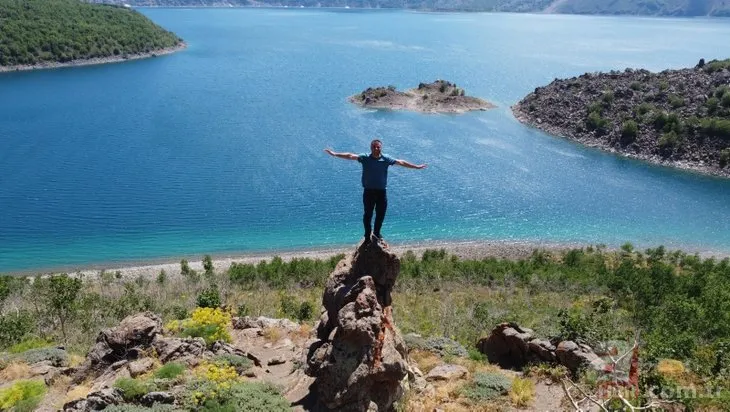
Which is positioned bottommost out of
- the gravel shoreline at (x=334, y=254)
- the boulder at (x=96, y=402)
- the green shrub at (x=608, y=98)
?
the gravel shoreline at (x=334, y=254)

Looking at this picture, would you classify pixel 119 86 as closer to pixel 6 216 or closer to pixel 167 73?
pixel 167 73

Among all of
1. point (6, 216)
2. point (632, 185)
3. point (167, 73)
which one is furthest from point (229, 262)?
point (167, 73)

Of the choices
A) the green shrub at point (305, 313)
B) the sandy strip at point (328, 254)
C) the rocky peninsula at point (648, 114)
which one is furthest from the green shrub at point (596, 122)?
the green shrub at point (305, 313)

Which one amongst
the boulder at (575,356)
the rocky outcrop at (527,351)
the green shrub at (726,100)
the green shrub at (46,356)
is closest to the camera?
the boulder at (575,356)

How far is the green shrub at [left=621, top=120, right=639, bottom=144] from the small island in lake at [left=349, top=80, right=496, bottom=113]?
24.5m

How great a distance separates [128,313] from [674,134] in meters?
69.7

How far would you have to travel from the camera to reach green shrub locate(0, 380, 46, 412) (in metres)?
14.1

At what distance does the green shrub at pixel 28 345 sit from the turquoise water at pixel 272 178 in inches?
949

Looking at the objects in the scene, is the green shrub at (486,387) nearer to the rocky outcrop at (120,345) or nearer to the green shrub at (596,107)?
the rocky outcrop at (120,345)

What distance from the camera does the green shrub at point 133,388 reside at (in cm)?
1373

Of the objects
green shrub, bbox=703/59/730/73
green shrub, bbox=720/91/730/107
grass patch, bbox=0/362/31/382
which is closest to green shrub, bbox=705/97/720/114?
green shrub, bbox=720/91/730/107

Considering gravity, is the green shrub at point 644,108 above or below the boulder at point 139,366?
above

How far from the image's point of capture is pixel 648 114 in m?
77.6

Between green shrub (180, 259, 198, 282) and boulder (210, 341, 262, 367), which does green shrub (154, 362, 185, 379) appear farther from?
green shrub (180, 259, 198, 282)
